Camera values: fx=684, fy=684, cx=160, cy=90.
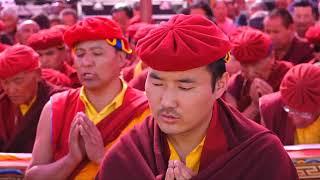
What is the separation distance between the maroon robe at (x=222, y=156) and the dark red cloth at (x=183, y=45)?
0.25 metres

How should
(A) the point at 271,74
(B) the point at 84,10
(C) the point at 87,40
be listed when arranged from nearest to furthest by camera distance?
(C) the point at 87,40
(A) the point at 271,74
(B) the point at 84,10

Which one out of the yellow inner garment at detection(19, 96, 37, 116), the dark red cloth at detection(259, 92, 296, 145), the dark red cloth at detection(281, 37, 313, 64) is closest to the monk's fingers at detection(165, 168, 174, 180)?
the dark red cloth at detection(259, 92, 296, 145)

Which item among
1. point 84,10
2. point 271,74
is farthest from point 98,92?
point 84,10

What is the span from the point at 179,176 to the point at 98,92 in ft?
4.19

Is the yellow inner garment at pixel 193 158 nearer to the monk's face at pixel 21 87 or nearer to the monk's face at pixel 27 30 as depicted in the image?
the monk's face at pixel 21 87

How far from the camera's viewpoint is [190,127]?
78.1 inches

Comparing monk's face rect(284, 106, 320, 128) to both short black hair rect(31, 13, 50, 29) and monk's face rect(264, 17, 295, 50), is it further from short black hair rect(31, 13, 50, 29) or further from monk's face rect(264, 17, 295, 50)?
short black hair rect(31, 13, 50, 29)

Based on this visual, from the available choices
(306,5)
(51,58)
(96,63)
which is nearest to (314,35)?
(306,5)

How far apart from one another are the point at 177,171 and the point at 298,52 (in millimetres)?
3949

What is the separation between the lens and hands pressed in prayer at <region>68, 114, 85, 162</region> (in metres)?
2.85

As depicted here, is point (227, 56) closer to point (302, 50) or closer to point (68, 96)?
point (68, 96)

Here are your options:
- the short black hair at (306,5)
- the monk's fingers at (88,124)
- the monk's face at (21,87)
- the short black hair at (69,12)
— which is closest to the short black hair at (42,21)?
the short black hair at (69,12)

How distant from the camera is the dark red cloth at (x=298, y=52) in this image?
5.71m

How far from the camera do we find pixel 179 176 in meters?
1.97
